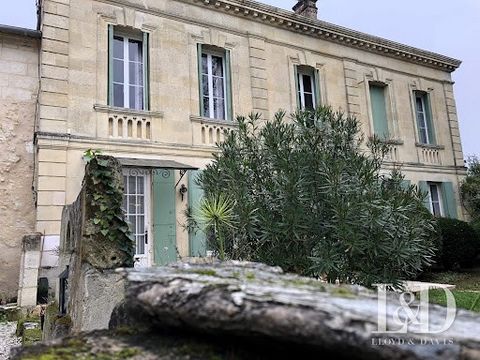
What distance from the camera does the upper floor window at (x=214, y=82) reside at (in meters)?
10.6

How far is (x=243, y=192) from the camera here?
4586mm

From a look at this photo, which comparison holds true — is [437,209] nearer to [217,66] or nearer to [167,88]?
[217,66]

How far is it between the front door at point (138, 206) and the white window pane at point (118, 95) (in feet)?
5.45

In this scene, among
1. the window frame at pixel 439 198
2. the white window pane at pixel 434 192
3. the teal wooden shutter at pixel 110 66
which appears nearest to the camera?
the teal wooden shutter at pixel 110 66

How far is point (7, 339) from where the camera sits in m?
6.25

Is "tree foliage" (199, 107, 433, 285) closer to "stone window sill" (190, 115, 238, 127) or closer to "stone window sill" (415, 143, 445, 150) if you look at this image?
"stone window sill" (190, 115, 238, 127)

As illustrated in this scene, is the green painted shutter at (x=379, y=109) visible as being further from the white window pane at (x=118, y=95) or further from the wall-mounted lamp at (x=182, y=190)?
the white window pane at (x=118, y=95)

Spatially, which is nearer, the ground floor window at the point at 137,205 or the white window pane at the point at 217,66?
the ground floor window at the point at 137,205

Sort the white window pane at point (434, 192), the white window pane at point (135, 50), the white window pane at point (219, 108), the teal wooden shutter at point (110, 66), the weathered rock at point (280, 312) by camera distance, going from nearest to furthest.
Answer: the weathered rock at point (280, 312) < the teal wooden shutter at point (110, 66) < the white window pane at point (135, 50) < the white window pane at point (219, 108) < the white window pane at point (434, 192)

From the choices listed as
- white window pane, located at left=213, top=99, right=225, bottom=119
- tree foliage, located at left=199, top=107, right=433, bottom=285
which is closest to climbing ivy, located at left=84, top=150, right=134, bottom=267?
tree foliage, located at left=199, top=107, right=433, bottom=285

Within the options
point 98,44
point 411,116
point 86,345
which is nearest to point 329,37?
point 411,116

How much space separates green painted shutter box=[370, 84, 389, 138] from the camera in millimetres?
13773

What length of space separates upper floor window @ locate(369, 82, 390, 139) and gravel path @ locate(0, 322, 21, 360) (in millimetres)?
11532

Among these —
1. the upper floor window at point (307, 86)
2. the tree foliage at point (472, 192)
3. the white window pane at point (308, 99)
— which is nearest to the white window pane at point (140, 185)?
the upper floor window at point (307, 86)
